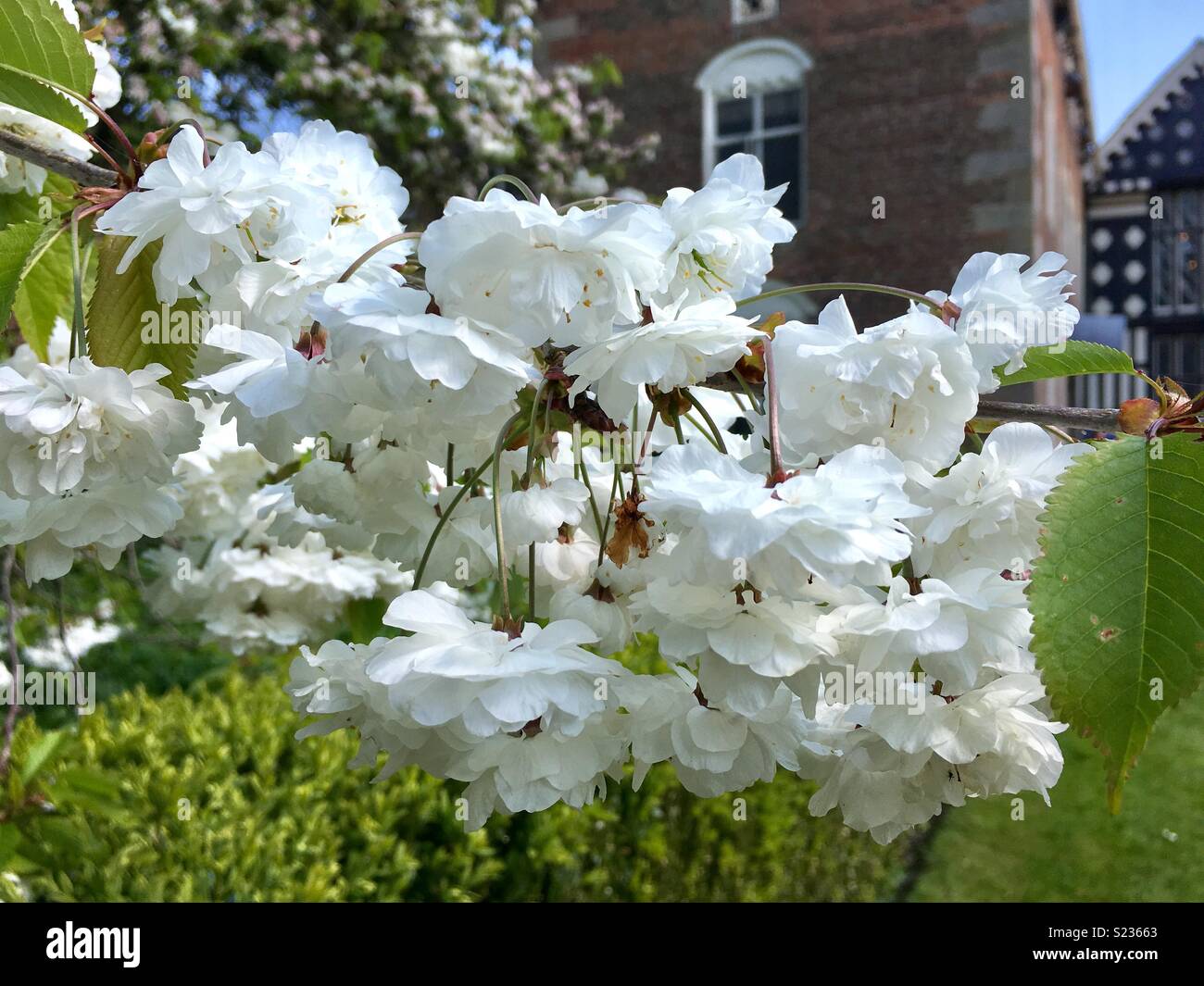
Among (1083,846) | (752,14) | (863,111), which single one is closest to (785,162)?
(863,111)

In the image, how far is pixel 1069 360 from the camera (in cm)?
72

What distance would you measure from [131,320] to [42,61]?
0.81ft

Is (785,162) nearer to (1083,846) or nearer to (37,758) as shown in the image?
(1083,846)

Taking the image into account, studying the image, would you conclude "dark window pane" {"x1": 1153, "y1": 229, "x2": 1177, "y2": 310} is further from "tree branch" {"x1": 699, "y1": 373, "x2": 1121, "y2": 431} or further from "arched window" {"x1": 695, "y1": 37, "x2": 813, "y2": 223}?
"tree branch" {"x1": 699, "y1": 373, "x2": 1121, "y2": 431}

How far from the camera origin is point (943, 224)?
7.75 metres

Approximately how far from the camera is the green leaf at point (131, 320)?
73 cm

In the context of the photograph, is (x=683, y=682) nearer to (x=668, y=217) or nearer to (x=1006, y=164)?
(x=668, y=217)

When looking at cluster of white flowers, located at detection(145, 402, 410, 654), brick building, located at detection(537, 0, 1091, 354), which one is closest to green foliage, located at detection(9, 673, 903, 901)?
cluster of white flowers, located at detection(145, 402, 410, 654)

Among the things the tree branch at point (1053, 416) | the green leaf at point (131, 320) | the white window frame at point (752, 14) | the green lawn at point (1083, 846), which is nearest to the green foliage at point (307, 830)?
the green leaf at point (131, 320)

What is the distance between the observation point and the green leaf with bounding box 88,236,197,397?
0.73m

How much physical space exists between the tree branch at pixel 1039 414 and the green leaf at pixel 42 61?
0.57 meters

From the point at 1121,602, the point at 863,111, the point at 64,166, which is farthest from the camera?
the point at 863,111
